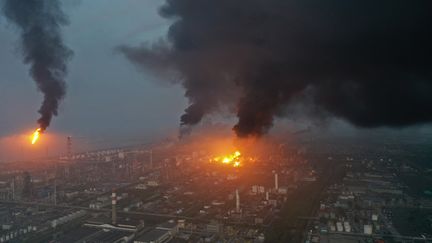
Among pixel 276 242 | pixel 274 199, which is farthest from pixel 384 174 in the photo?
pixel 276 242

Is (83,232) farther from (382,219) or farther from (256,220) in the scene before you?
(382,219)

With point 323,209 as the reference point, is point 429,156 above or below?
above

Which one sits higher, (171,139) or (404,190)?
(171,139)

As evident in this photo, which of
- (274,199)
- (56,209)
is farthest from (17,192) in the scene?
(274,199)

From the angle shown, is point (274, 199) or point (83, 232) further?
point (274, 199)

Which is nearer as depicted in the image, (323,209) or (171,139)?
(323,209)

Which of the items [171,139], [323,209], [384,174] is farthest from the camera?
[171,139]

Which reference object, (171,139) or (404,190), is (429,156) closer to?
(404,190)

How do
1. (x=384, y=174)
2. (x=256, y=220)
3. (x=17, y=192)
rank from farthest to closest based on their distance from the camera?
(x=384, y=174) → (x=17, y=192) → (x=256, y=220)

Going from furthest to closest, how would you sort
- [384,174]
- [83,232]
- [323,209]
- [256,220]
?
[384,174]
[323,209]
[256,220]
[83,232]

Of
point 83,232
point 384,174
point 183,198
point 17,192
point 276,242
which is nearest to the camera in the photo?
point 276,242
